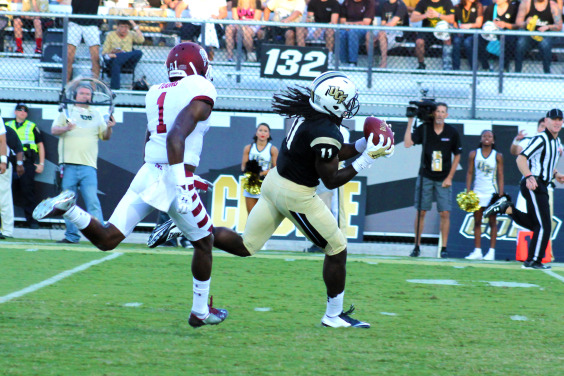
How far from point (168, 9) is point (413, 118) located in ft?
15.9

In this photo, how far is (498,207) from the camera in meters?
11.1

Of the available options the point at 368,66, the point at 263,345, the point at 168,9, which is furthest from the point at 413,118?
the point at 263,345

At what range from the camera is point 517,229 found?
12172mm

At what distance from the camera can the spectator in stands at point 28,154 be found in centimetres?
1233

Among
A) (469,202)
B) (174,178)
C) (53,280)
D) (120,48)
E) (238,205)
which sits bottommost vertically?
(238,205)

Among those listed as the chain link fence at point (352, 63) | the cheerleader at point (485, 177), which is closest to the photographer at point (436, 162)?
the cheerleader at point (485, 177)

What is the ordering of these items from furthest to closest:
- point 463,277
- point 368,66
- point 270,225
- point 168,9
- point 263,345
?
point 168,9
point 368,66
point 463,277
point 270,225
point 263,345

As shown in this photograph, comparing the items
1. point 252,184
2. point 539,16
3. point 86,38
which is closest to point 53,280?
point 252,184

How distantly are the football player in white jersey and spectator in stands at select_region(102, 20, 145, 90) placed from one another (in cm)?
768

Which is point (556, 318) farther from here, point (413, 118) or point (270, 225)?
point (413, 118)

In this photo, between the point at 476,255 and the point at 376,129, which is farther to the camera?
the point at 476,255

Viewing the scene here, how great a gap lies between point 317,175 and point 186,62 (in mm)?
1155

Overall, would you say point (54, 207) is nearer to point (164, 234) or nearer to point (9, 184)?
point (164, 234)

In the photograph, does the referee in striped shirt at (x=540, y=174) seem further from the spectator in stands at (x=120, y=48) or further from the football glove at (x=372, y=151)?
the spectator in stands at (x=120, y=48)
